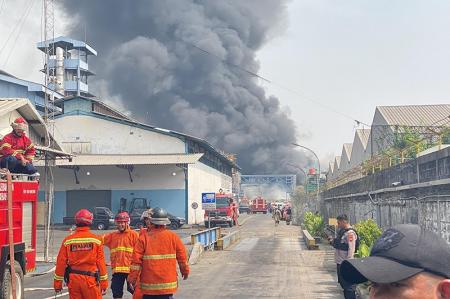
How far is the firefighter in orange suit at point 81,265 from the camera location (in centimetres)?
775

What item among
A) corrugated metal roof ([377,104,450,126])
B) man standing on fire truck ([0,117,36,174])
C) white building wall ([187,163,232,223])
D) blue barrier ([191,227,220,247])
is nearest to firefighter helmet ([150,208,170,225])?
man standing on fire truck ([0,117,36,174])

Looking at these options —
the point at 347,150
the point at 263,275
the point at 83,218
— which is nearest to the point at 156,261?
the point at 83,218

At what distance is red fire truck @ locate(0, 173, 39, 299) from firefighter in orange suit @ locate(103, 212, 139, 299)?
1.52m

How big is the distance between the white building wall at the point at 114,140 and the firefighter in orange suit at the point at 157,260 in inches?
1686

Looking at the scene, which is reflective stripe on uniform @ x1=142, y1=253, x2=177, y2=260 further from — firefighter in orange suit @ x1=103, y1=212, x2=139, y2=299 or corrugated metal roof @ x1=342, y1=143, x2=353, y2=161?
corrugated metal roof @ x1=342, y1=143, x2=353, y2=161

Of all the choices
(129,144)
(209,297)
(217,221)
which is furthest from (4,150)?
(129,144)

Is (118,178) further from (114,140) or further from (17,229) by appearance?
(17,229)

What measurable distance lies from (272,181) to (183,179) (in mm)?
67621

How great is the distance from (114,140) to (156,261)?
144 ft

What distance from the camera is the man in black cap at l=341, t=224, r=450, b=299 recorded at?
1.96 m

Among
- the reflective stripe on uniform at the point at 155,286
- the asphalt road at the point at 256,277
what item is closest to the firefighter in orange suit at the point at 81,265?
the reflective stripe on uniform at the point at 155,286

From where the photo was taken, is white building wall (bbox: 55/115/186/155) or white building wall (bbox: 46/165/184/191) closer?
white building wall (bbox: 55/115/186/155)

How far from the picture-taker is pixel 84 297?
25.4 feet

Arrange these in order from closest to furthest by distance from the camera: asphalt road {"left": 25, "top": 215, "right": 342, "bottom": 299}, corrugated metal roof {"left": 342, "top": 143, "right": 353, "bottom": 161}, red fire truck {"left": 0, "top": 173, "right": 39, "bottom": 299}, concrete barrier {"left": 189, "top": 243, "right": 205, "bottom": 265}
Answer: red fire truck {"left": 0, "top": 173, "right": 39, "bottom": 299} → asphalt road {"left": 25, "top": 215, "right": 342, "bottom": 299} → concrete barrier {"left": 189, "top": 243, "right": 205, "bottom": 265} → corrugated metal roof {"left": 342, "top": 143, "right": 353, "bottom": 161}
